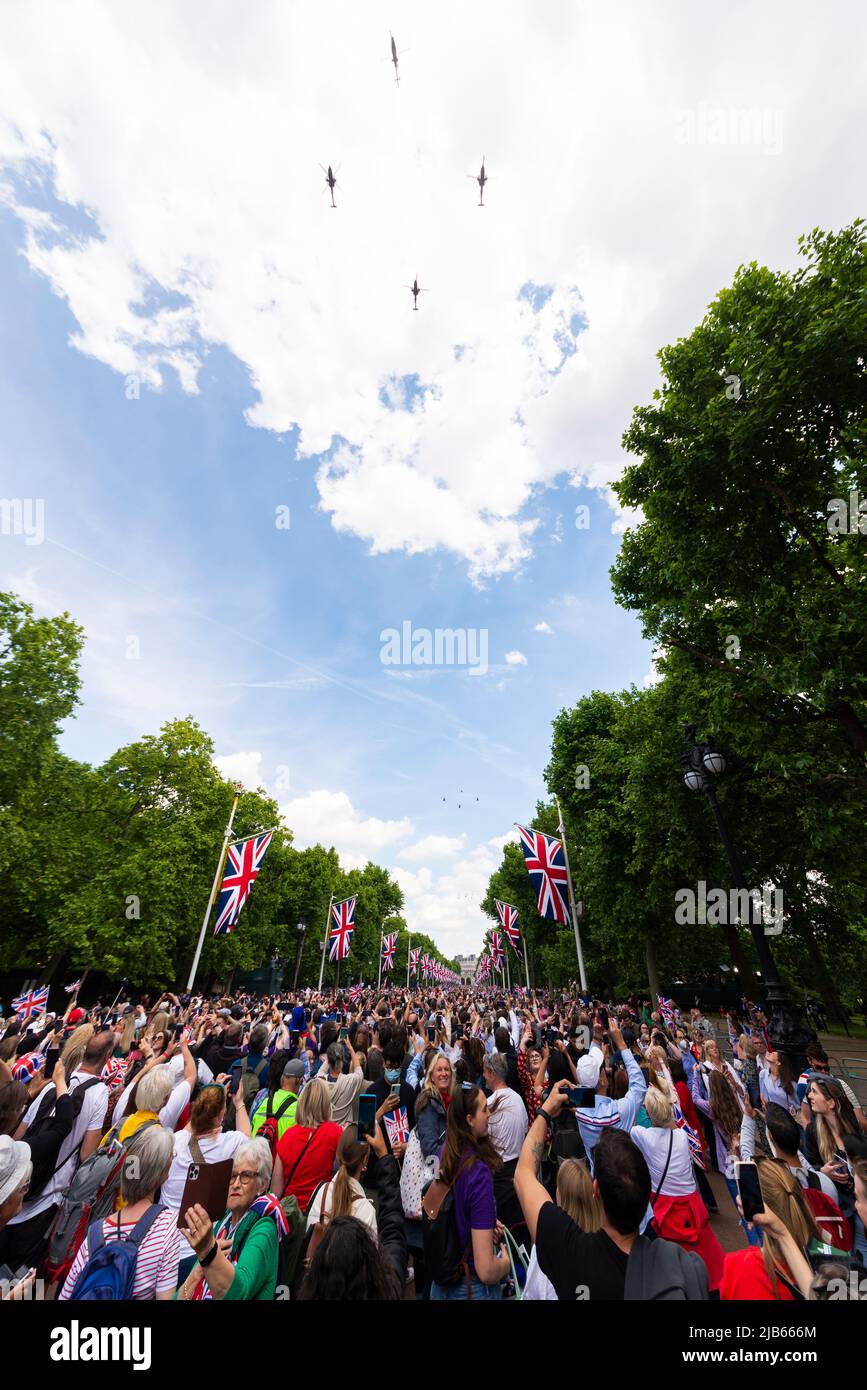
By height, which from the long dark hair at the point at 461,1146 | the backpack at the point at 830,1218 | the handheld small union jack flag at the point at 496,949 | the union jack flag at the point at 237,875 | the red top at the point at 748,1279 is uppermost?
the union jack flag at the point at 237,875

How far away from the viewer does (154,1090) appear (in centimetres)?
466

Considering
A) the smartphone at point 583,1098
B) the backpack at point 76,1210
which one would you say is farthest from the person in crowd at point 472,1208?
the smartphone at point 583,1098

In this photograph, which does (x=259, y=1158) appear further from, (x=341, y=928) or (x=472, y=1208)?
(x=341, y=928)

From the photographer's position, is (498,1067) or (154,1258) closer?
(154,1258)

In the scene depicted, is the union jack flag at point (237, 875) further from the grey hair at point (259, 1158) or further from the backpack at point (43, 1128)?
the grey hair at point (259, 1158)

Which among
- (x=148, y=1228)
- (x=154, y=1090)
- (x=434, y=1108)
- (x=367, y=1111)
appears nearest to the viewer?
(x=148, y=1228)

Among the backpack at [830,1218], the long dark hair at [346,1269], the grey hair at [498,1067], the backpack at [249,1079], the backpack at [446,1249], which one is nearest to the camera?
the long dark hair at [346,1269]

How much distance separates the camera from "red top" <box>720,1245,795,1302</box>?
2.37 meters

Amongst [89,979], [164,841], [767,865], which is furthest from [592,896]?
[89,979]

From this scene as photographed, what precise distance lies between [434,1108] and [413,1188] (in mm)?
672

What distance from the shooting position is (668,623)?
45.9 feet

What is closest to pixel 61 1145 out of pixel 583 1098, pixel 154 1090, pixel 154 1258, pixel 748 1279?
pixel 154 1090

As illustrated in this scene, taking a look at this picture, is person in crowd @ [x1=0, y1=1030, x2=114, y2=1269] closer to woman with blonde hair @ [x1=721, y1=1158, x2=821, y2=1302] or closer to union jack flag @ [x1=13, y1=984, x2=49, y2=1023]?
woman with blonde hair @ [x1=721, y1=1158, x2=821, y2=1302]

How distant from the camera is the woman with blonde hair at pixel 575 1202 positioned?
2.60 meters
